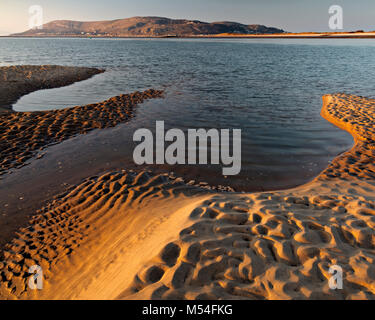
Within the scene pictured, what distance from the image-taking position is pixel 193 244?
4.15 meters

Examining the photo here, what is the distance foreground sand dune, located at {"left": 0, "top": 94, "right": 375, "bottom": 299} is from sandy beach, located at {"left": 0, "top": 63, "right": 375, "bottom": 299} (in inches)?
0.8

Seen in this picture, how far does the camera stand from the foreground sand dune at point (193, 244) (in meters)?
3.46

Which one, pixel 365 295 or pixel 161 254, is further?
pixel 161 254

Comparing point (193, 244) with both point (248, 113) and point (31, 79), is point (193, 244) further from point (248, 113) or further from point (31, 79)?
point (31, 79)

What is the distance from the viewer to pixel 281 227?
15.0 ft

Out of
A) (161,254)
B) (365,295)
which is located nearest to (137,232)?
(161,254)

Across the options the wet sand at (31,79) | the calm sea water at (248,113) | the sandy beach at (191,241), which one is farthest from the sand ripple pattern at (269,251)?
the wet sand at (31,79)

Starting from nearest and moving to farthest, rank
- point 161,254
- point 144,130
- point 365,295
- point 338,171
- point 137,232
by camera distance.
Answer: point 365,295 < point 161,254 < point 137,232 < point 338,171 < point 144,130

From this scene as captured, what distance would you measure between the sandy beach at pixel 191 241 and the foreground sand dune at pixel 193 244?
2 centimetres

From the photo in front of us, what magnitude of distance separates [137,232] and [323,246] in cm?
373

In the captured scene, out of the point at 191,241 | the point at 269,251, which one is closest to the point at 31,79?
the point at 191,241

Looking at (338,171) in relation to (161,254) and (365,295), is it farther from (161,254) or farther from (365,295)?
(161,254)

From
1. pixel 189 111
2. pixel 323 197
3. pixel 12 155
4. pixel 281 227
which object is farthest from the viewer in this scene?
pixel 189 111
